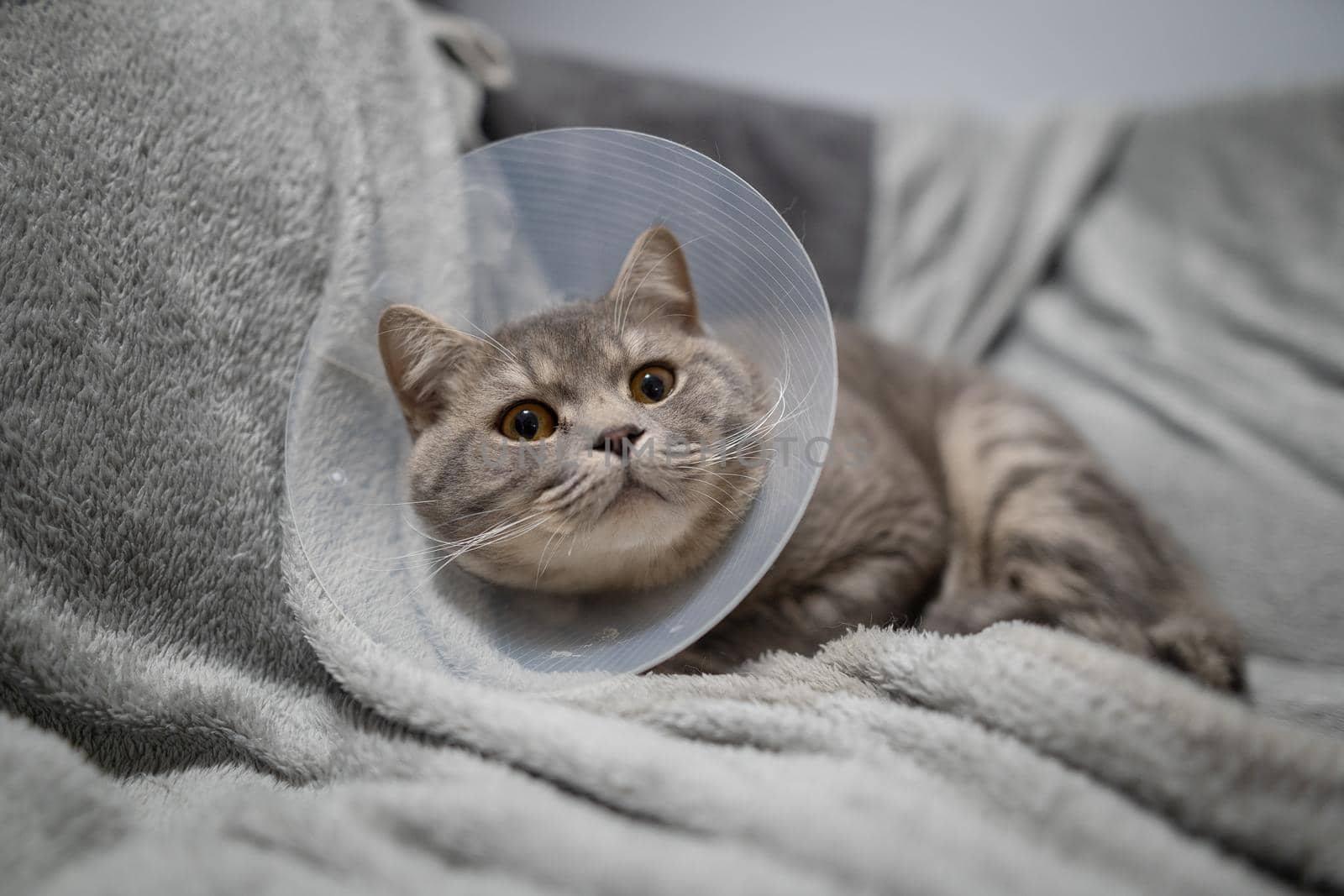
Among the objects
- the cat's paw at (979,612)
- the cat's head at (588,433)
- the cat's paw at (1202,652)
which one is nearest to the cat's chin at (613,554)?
the cat's head at (588,433)

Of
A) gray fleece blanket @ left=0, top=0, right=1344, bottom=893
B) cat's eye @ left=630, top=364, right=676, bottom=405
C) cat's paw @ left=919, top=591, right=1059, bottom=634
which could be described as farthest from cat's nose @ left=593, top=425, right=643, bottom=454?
cat's paw @ left=919, top=591, right=1059, bottom=634

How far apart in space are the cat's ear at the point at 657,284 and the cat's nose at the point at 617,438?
220 millimetres

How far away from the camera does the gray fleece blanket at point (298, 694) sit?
0.82 metres

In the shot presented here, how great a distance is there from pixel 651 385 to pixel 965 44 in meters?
2.23

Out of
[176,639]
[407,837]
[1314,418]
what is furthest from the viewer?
[1314,418]

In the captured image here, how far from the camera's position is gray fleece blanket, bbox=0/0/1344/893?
0.82 metres

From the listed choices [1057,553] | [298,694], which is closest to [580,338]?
[298,694]

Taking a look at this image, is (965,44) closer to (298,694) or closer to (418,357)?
(418,357)

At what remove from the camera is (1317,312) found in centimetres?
196

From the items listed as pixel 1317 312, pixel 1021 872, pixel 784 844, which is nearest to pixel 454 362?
pixel 784 844

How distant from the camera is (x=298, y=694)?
121 cm

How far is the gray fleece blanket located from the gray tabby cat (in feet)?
0.62

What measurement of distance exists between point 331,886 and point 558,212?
3.29 ft

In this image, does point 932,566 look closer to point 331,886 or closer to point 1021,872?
point 1021,872
